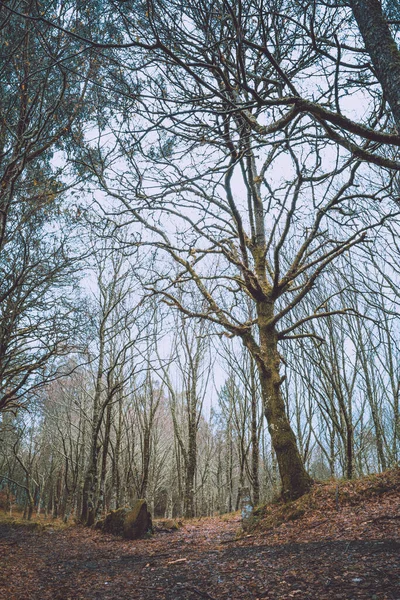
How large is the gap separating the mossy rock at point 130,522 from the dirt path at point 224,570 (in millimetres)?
1321

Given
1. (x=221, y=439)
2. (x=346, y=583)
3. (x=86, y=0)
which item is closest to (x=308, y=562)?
(x=346, y=583)

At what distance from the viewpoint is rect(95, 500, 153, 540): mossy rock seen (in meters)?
6.94

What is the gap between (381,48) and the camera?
277 centimetres

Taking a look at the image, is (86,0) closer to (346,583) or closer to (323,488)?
(346,583)

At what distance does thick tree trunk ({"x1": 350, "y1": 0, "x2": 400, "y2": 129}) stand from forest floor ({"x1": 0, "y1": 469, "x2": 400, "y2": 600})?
3378 millimetres

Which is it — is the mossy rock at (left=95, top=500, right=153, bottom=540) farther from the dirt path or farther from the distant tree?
the distant tree

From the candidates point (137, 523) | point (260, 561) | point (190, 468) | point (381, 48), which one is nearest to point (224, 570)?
point (260, 561)

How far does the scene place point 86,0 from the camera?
3.64 m

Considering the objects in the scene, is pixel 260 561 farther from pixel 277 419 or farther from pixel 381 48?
pixel 381 48

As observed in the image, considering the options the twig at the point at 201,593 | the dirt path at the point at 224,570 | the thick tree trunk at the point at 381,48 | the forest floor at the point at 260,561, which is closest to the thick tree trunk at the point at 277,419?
the forest floor at the point at 260,561

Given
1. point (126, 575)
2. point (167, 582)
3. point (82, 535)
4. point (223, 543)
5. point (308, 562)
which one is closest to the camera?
point (308, 562)

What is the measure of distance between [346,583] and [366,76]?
16.0 ft

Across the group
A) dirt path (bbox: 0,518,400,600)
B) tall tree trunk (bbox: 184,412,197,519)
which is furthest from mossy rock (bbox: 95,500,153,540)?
tall tree trunk (bbox: 184,412,197,519)

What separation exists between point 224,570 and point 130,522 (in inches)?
171
